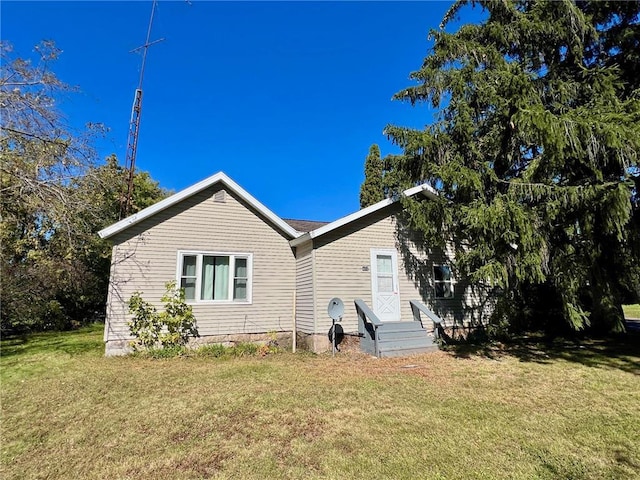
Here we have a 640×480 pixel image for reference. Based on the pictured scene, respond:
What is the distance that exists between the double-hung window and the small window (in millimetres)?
6131

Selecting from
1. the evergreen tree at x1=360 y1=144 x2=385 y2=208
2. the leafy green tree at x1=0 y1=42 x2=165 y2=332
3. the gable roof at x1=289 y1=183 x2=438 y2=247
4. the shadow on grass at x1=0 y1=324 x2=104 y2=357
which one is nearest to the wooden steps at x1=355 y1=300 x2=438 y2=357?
the gable roof at x1=289 y1=183 x2=438 y2=247

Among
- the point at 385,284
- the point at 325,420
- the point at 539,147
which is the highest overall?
the point at 539,147

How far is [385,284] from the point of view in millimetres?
10531

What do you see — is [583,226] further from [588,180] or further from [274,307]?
[274,307]

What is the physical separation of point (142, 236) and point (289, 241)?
4280 mm

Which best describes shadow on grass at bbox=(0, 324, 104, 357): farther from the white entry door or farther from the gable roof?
the white entry door

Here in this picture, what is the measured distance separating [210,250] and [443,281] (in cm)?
760

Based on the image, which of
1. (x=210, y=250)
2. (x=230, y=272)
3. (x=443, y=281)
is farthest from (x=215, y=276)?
(x=443, y=281)

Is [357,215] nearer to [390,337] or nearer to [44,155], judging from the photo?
[390,337]

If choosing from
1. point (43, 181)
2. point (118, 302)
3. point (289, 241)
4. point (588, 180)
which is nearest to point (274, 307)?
point (289, 241)

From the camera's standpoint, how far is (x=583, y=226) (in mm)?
7551

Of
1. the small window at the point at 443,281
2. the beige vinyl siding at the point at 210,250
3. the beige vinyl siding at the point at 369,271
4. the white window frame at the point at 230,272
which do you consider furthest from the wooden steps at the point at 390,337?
the white window frame at the point at 230,272

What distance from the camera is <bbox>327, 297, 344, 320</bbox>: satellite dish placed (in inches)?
356

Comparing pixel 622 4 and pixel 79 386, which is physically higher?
pixel 622 4
